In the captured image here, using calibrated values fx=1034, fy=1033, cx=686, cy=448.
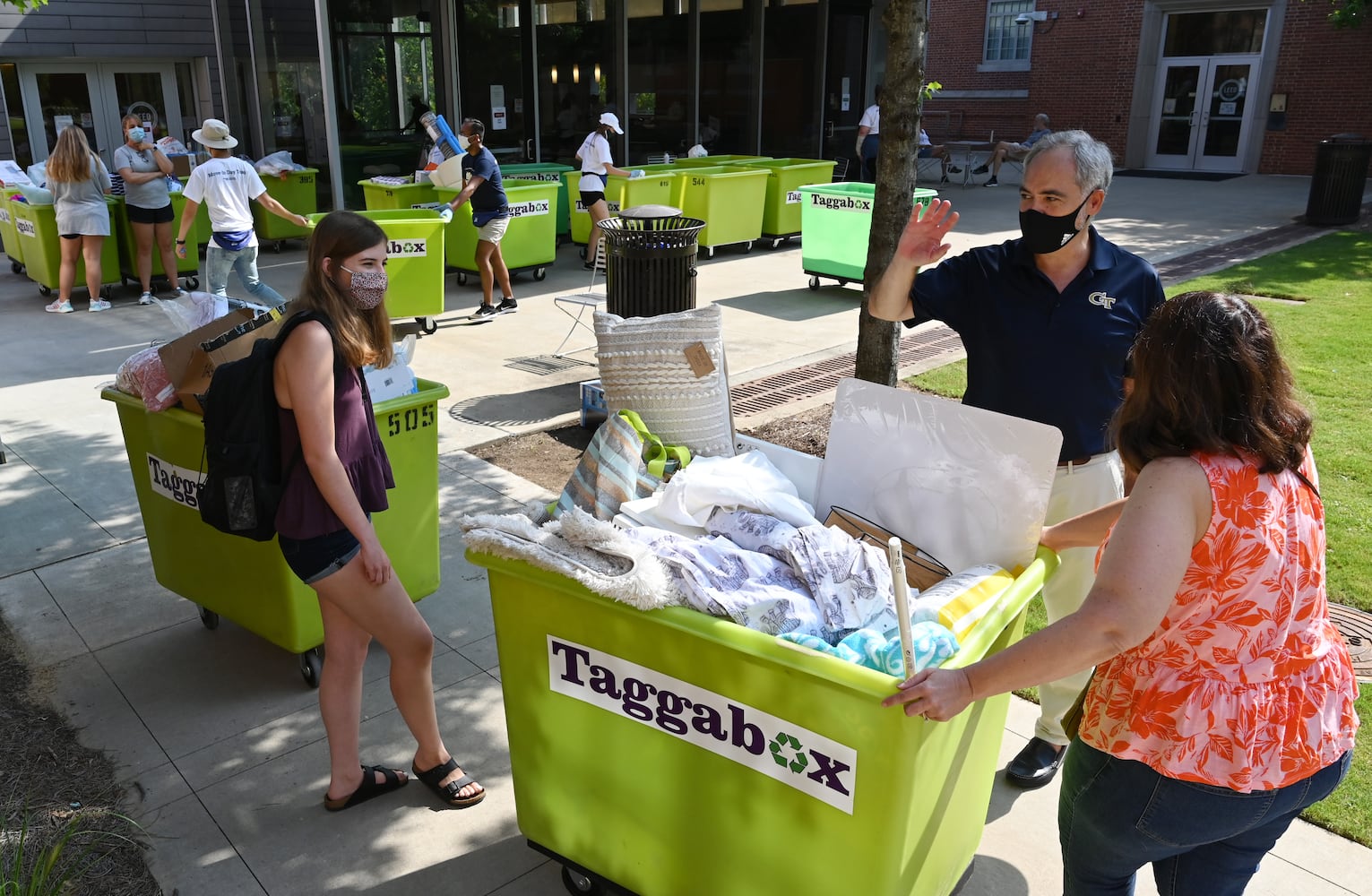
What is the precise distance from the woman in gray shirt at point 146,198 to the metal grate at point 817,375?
20.7ft

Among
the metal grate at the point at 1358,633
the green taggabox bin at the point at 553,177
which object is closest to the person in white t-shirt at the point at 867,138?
the green taggabox bin at the point at 553,177

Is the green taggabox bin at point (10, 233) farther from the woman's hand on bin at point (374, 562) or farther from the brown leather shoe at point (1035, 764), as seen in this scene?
the brown leather shoe at point (1035, 764)

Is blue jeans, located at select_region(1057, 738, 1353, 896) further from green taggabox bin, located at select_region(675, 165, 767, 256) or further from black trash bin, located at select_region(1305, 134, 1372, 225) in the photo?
black trash bin, located at select_region(1305, 134, 1372, 225)

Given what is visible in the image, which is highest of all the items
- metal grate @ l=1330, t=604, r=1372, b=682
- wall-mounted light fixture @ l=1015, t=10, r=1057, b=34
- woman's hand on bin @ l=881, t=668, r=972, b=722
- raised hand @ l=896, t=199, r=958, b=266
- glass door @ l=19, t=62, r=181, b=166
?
wall-mounted light fixture @ l=1015, t=10, r=1057, b=34

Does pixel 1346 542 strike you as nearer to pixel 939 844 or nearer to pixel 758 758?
pixel 939 844

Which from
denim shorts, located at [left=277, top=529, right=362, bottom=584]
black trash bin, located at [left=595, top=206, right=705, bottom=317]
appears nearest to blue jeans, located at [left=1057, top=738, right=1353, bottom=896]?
denim shorts, located at [left=277, top=529, right=362, bottom=584]

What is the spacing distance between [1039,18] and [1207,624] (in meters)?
27.9

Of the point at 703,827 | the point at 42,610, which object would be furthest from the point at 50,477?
the point at 703,827

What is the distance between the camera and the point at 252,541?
3.80m

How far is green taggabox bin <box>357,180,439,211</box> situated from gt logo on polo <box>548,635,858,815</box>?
32.9 ft

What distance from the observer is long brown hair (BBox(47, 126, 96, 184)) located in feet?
31.8

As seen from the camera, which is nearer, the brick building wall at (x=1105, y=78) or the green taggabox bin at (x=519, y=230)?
the green taggabox bin at (x=519, y=230)

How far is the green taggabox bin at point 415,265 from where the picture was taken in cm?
950

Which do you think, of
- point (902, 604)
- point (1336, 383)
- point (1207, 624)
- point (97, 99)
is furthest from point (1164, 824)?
point (97, 99)
